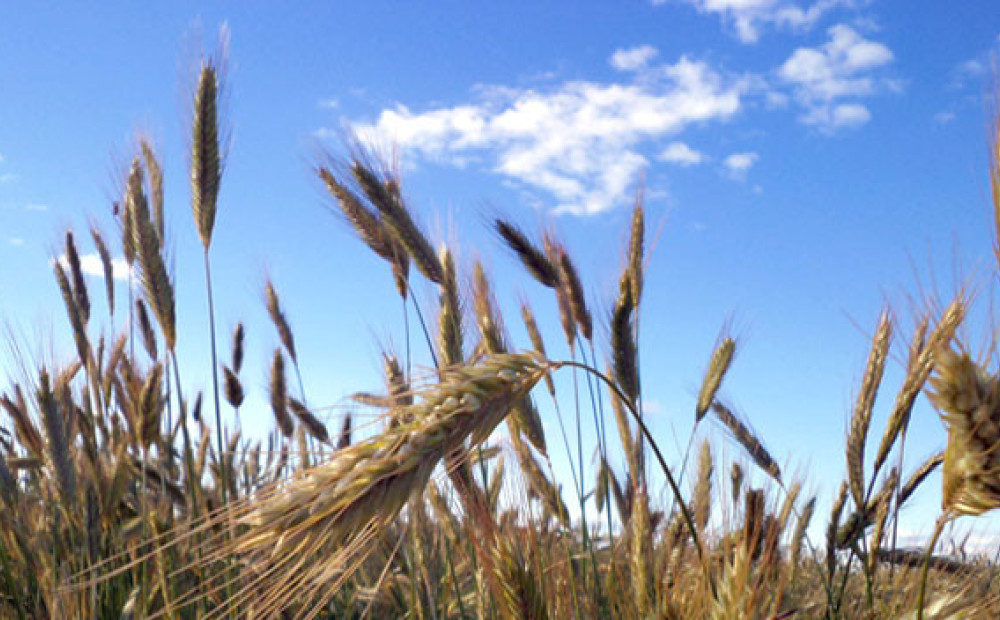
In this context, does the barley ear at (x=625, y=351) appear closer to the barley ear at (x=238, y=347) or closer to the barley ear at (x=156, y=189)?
the barley ear at (x=156, y=189)

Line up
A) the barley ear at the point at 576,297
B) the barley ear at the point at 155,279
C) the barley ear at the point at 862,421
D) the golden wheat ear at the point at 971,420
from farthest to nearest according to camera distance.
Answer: the barley ear at the point at 576,297, the barley ear at the point at 155,279, the barley ear at the point at 862,421, the golden wheat ear at the point at 971,420

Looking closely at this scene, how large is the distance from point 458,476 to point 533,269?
4.48 feet

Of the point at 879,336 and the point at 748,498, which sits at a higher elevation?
the point at 879,336

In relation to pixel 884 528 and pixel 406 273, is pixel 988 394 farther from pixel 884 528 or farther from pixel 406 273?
pixel 406 273

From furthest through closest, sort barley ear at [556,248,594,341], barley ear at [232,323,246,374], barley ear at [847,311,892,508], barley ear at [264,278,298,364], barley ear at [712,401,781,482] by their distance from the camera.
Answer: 1. barley ear at [232,323,246,374]
2. barley ear at [264,278,298,364]
3. barley ear at [712,401,781,482]
4. barley ear at [556,248,594,341]
5. barley ear at [847,311,892,508]

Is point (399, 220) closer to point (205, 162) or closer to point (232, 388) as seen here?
point (205, 162)

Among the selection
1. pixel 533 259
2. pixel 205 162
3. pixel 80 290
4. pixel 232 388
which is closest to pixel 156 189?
pixel 205 162

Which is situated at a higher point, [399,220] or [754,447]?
[399,220]

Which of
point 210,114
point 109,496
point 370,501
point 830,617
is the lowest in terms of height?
point 830,617

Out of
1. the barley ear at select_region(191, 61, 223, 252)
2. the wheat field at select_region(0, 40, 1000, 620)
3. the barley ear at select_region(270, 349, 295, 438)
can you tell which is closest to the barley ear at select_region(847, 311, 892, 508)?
the wheat field at select_region(0, 40, 1000, 620)

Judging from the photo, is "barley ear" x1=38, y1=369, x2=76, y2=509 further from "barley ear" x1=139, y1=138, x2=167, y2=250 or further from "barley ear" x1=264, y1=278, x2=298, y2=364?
"barley ear" x1=264, y1=278, x2=298, y2=364

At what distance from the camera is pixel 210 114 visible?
3.79m

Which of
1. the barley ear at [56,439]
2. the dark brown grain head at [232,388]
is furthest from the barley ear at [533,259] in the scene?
the dark brown grain head at [232,388]

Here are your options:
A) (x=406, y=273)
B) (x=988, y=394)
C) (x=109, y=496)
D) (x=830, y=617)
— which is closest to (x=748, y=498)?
(x=830, y=617)
